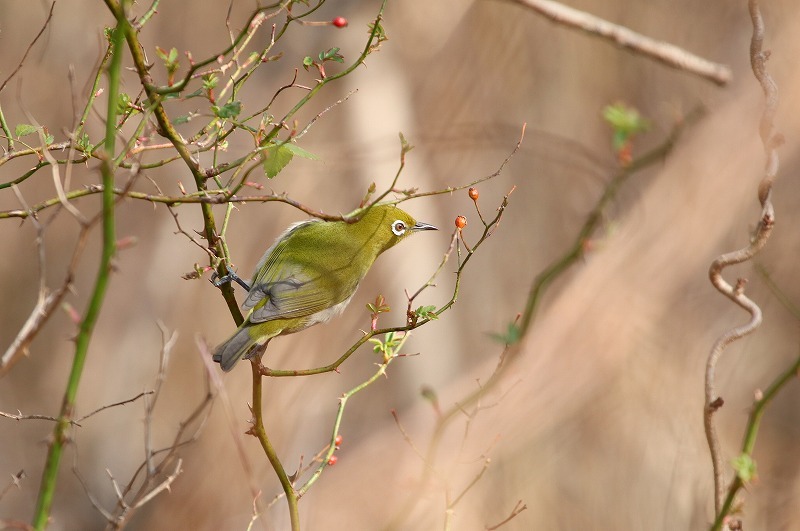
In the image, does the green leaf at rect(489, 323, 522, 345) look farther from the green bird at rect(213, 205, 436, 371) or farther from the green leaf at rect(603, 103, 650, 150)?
the green bird at rect(213, 205, 436, 371)

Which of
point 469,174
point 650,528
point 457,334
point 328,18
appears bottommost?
point 650,528

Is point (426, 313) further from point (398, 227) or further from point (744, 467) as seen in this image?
point (398, 227)

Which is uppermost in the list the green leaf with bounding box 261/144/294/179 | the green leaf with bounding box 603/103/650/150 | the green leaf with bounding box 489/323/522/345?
the green leaf with bounding box 603/103/650/150

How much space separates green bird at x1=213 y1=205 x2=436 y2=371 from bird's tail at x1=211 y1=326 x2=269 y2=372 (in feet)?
0.44

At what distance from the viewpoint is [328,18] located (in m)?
6.80

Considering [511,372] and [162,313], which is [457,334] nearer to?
[162,313]

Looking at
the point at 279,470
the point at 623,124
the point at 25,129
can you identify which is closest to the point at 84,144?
the point at 25,129

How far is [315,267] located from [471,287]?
18.4 feet

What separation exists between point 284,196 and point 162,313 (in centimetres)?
607

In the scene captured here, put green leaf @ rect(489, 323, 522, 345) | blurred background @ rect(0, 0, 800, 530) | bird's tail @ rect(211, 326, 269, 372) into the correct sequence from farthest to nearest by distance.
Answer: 1. blurred background @ rect(0, 0, 800, 530)
2. bird's tail @ rect(211, 326, 269, 372)
3. green leaf @ rect(489, 323, 522, 345)

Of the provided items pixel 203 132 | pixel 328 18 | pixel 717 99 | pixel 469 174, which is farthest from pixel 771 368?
pixel 203 132

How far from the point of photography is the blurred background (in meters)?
4.52

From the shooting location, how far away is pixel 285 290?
10.1 feet

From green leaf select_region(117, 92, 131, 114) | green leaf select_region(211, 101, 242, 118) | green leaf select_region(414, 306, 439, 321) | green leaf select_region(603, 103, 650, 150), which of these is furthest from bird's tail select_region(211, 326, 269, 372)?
green leaf select_region(603, 103, 650, 150)
